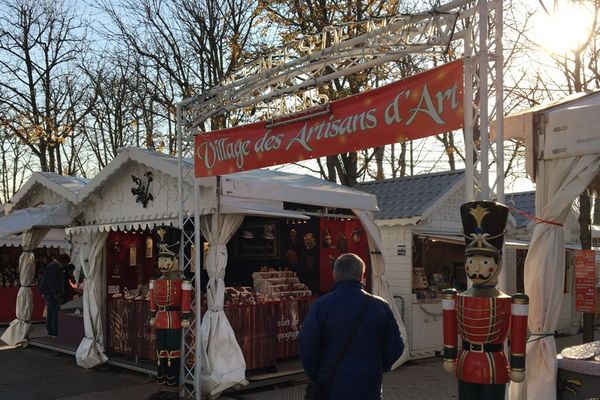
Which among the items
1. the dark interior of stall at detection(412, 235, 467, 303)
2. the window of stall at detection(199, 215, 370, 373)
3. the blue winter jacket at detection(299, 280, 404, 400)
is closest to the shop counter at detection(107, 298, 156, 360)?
the window of stall at detection(199, 215, 370, 373)

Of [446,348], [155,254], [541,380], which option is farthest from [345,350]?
[155,254]

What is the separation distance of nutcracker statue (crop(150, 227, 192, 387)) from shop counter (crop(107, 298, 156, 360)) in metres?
1.63

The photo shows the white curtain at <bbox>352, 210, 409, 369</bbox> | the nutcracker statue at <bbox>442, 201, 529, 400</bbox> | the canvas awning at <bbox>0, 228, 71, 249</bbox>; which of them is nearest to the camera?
the nutcracker statue at <bbox>442, 201, 529, 400</bbox>

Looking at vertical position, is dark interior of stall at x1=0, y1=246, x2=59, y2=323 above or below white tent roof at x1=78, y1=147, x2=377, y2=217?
below

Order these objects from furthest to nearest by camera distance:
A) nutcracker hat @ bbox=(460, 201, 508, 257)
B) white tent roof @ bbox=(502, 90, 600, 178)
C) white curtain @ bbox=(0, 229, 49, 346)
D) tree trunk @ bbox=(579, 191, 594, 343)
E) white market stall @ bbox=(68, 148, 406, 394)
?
1. white curtain @ bbox=(0, 229, 49, 346)
2. tree trunk @ bbox=(579, 191, 594, 343)
3. white market stall @ bbox=(68, 148, 406, 394)
4. white tent roof @ bbox=(502, 90, 600, 178)
5. nutcracker hat @ bbox=(460, 201, 508, 257)

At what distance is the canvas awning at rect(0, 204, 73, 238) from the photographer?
11039 mm

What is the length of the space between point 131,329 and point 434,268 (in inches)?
250

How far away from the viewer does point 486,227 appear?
172 inches

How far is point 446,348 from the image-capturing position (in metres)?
4.40

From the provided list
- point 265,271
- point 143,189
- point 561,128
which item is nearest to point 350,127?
point 561,128

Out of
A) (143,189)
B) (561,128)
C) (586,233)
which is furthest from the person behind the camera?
(586,233)

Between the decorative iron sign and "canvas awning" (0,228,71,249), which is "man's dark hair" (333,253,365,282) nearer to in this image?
the decorative iron sign

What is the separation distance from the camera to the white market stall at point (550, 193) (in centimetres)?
466

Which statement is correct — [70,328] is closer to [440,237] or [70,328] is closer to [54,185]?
[54,185]
